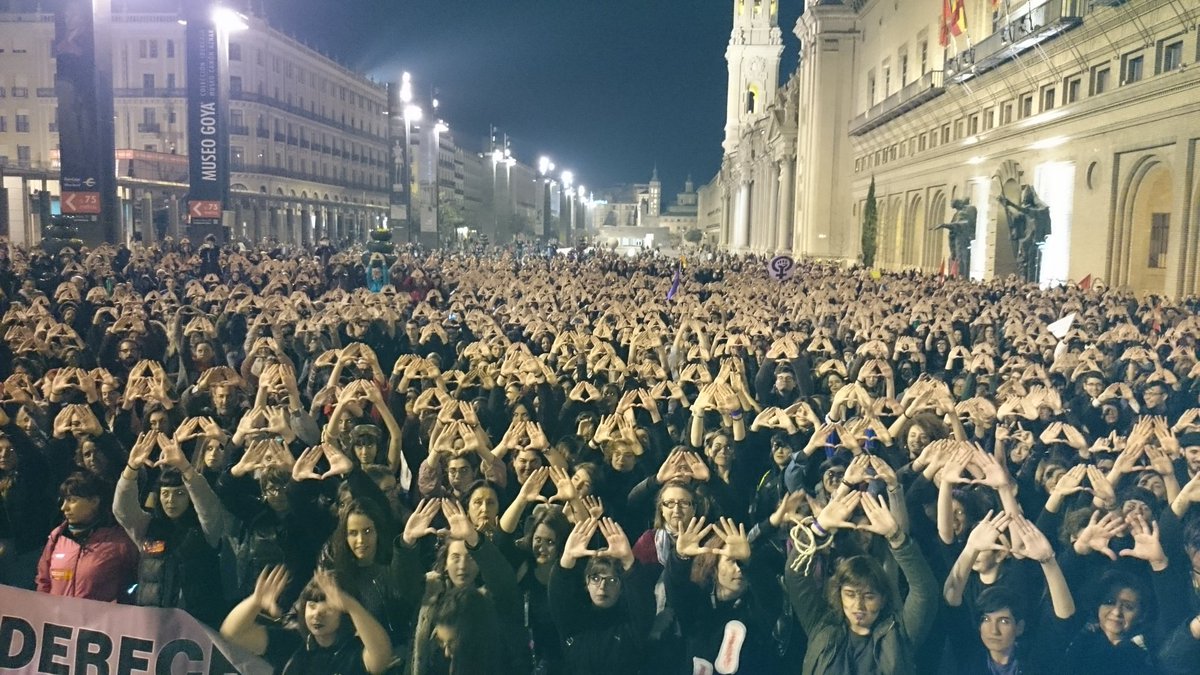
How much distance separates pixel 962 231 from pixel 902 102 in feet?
38.5

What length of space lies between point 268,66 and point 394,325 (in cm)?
6236

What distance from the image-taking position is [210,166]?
31.6m

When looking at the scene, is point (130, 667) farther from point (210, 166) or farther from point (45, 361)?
point (210, 166)

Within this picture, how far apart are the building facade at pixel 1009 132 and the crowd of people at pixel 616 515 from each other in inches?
683

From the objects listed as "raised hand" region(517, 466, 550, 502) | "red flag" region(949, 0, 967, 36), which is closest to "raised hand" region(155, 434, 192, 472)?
"raised hand" region(517, 466, 550, 502)

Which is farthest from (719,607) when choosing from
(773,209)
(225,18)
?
(773,209)

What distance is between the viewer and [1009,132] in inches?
1385

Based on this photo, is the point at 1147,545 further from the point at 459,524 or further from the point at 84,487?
the point at 84,487

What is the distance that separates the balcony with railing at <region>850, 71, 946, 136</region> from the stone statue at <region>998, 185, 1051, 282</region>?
444 inches

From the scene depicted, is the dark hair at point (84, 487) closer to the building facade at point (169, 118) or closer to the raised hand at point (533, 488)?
the raised hand at point (533, 488)

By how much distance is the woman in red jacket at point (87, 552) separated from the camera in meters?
5.39

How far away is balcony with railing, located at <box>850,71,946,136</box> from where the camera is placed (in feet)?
144

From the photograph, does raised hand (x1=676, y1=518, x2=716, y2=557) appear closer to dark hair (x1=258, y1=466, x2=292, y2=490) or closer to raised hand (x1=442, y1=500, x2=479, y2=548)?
raised hand (x1=442, y1=500, x2=479, y2=548)

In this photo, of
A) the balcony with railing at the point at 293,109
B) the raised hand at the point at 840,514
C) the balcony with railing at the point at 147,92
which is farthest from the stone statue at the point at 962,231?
the balcony with railing at the point at 147,92
